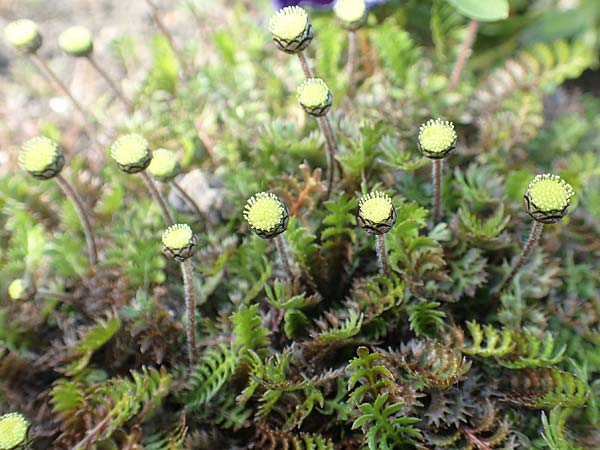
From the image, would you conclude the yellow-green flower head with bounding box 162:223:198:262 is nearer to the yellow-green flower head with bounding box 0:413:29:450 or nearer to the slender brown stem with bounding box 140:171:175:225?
the slender brown stem with bounding box 140:171:175:225

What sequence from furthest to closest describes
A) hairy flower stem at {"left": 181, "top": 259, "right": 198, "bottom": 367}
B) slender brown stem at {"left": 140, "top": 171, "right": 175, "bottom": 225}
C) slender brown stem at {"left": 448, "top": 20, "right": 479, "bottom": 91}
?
slender brown stem at {"left": 448, "top": 20, "right": 479, "bottom": 91}, slender brown stem at {"left": 140, "top": 171, "right": 175, "bottom": 225}, hairy flower stem at {"left": 181, "top": 259, "right": 198, "bottom": 367}

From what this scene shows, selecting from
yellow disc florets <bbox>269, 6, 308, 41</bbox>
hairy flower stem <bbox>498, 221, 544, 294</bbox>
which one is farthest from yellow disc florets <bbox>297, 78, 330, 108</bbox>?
hairy flower stem <bbox>498, 221, 544, 294</bbox>

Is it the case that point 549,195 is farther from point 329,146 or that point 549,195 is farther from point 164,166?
point 164,166

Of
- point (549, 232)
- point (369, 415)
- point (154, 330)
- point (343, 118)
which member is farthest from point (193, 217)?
point (549, 232)

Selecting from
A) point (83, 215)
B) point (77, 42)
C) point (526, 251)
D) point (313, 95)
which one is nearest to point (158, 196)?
point (83, 215)

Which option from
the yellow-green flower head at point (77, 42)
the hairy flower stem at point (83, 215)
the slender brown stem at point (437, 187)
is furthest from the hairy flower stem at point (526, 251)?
the yellow-green flower head at point (77, 42)

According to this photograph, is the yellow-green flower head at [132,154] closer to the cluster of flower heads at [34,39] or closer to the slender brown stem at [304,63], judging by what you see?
the slender brown stem at [304,63]
